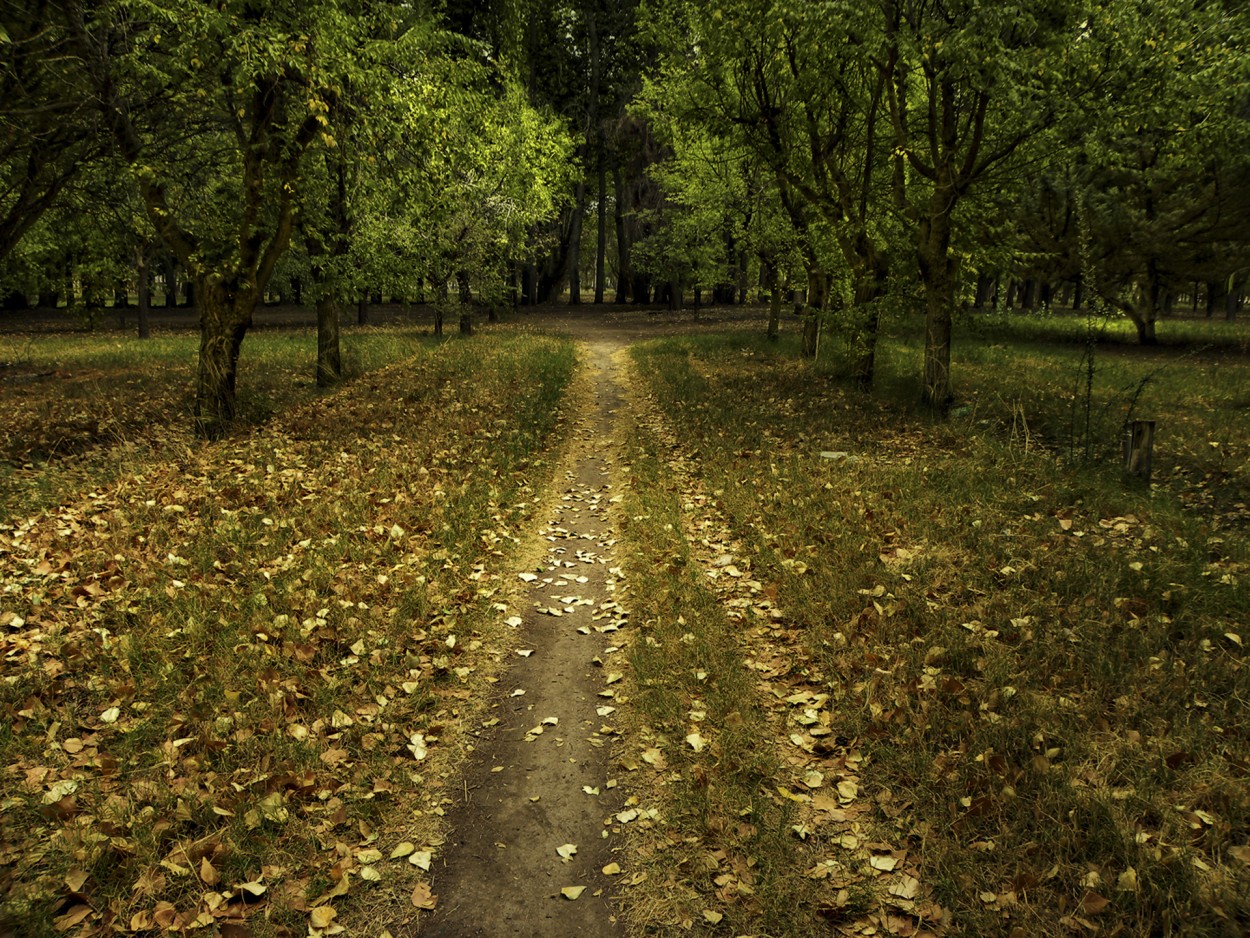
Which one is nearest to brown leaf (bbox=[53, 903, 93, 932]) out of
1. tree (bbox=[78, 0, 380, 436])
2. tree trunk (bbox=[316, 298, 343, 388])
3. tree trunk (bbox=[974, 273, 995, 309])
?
tree (bbox=[78, 0, 380, 436])

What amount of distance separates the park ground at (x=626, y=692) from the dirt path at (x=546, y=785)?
0.02 m

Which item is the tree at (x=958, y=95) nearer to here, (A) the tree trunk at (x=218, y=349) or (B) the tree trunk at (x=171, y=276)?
(A) the tree trunk at (x=218, y=349)

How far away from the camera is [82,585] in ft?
20.2

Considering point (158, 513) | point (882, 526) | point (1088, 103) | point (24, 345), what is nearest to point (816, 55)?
point (1088, 103)

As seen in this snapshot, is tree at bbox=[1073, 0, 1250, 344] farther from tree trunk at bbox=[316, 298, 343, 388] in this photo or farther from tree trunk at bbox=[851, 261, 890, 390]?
tree trunk at bbox=[316, 298, 343, 388]

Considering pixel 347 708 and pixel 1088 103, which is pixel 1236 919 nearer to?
pixel 347 708

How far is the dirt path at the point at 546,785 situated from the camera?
3557 millimetres

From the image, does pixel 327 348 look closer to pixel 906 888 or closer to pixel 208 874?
pixel 208 874

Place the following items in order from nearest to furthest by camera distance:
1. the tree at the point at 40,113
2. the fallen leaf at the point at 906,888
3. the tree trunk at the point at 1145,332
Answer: the fallen leaf at the point at 906,888 → the tree at the point at 40,113 → the tree trunk at the point at 1145,332

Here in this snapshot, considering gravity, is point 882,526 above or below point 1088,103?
below

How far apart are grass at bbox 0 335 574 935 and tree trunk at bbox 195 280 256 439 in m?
2.10

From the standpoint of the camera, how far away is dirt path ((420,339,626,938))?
3557 mm

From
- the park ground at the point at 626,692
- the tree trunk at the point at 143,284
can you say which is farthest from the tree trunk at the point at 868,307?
the tree trunk at the point at 143,284

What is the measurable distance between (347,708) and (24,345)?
30997 millimetres
